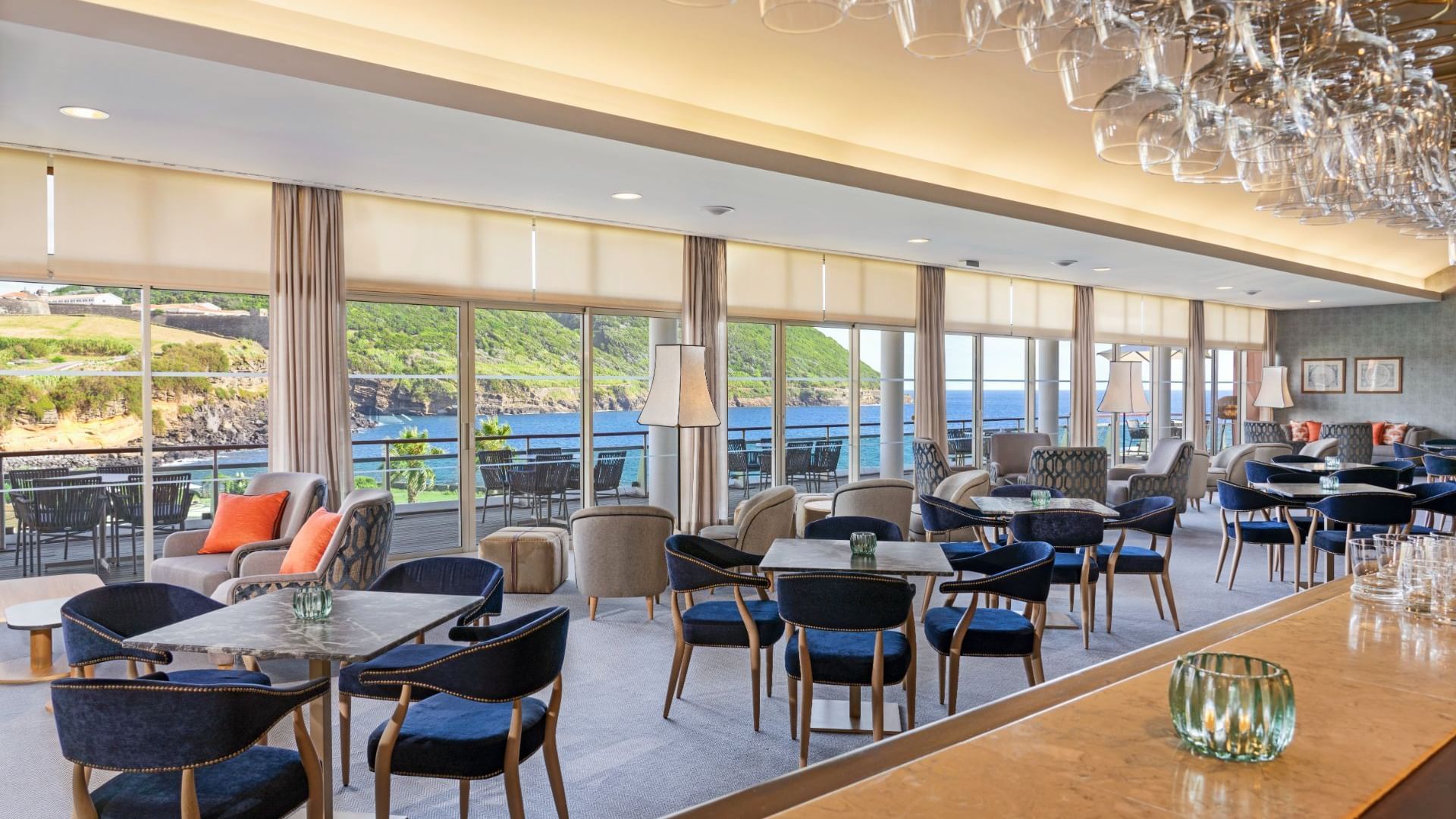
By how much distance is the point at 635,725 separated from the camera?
168 inches

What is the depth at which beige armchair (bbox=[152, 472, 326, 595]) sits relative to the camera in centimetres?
549

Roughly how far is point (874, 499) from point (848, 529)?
1.87 meters

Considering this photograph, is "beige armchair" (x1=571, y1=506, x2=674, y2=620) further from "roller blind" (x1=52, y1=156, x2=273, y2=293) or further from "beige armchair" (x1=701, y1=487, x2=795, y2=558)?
"roller blind" (x1=52, y1=156, x2=273, y2=293)

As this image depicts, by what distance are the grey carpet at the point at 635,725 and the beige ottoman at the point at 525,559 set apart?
25cm

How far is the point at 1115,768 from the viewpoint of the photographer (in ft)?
4.12

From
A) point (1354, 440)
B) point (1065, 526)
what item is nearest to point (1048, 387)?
point (1354, 440)

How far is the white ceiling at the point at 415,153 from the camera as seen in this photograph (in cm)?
440

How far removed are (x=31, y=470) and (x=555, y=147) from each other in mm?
4187

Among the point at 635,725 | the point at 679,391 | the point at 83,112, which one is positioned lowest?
the point at 635,725

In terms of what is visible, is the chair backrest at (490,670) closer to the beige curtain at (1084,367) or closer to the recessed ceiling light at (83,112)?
the recessed ceiling light at (83,112)

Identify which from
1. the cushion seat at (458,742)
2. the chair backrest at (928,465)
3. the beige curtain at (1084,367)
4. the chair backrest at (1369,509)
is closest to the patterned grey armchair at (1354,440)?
the beige curtain at (1084,367)

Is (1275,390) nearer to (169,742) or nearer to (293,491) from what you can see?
(293,491)

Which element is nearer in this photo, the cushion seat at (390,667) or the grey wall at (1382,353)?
the cushion seat at (390,667)

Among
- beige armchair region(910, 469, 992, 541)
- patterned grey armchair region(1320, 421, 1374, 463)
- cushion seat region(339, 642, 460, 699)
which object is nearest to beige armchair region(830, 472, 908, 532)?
beige armchair region(910, 469, 992, 541)
